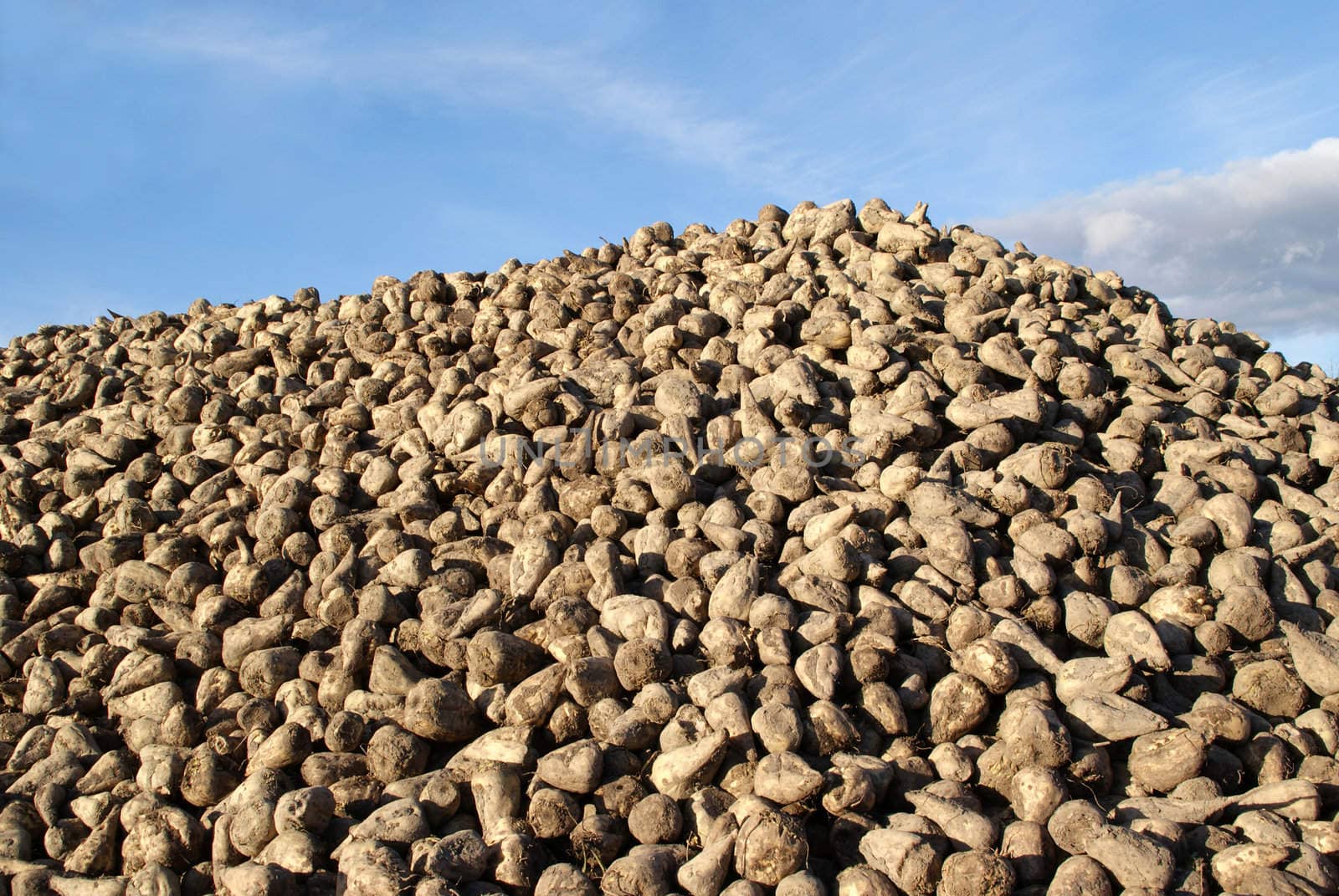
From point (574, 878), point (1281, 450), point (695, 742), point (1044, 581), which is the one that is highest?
point (1281, 450)

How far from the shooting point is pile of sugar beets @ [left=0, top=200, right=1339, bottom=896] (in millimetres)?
→ 3311

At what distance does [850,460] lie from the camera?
4.82 metres

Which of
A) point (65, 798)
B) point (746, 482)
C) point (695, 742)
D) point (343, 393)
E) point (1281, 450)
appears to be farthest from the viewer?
point (343, 393)

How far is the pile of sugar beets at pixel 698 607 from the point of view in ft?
10.9

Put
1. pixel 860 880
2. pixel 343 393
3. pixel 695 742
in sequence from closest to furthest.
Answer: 1. pixel 860 880
2. pixel 695 742
3. pixel 343 393

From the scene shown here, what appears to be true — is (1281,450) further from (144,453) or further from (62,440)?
(62,440)

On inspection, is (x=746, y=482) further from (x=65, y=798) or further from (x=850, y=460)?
(x=65, y=798)

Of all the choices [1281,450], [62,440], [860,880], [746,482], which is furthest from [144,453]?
[1281,450]

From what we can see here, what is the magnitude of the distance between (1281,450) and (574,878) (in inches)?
180

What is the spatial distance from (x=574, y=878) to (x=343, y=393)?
387 cm

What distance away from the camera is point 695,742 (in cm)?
346

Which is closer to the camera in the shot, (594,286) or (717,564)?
(717,564)

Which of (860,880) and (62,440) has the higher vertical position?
(62,440)

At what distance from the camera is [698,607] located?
4066mm
